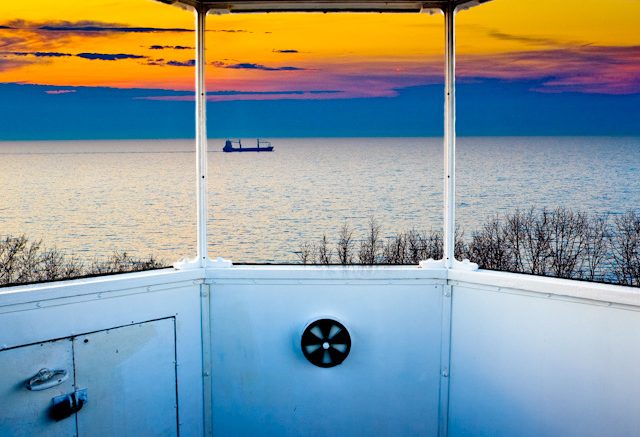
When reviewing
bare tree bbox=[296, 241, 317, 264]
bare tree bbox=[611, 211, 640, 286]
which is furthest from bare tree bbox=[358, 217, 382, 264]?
bare tree bbox=[611, 211, 640, 286]

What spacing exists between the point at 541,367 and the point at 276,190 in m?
60.7

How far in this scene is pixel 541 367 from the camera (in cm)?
268

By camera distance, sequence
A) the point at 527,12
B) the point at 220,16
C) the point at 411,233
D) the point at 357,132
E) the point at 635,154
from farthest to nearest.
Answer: the point at 635,154
the point at 357,132
the point at 527,12
the point at 411,233
the point at 220,16

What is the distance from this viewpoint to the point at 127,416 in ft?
8.96

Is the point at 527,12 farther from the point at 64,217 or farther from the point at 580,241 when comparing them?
the point at 64,217

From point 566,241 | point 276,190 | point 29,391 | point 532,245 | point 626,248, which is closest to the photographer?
point 29,391

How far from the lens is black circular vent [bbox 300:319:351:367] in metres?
2.91

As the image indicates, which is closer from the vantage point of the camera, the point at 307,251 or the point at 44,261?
the point at 44,261

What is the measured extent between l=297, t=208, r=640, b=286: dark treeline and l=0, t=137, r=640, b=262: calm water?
74.3 inches

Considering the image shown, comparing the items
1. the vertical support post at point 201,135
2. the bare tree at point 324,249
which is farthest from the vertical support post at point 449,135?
the bare tree at point 324,249

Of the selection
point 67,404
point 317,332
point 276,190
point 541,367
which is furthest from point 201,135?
point 276,190

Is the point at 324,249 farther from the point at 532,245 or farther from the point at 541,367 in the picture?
the point at 541,367

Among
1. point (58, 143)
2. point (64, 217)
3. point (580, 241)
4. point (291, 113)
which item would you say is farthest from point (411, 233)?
point (58, 143)

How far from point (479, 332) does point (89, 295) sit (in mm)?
1676
